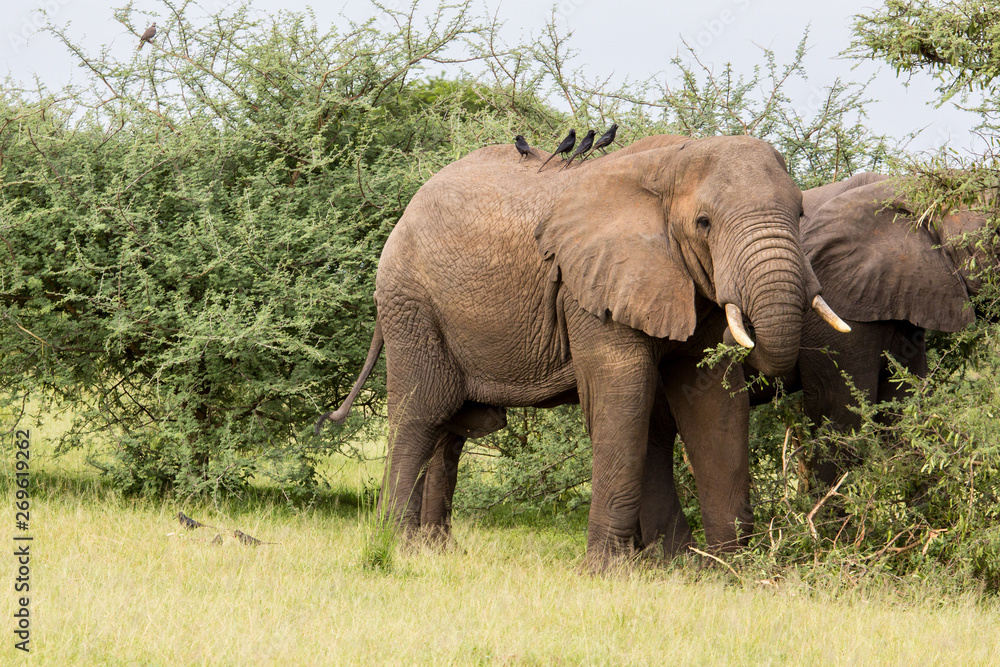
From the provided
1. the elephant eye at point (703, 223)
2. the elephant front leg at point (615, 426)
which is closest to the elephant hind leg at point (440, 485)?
the elephant front leg at point (615, 426)

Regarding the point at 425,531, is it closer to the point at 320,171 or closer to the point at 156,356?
the point at 156,356

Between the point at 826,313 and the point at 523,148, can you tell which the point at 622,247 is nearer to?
the point at 826,313

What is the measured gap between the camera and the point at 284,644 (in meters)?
4.92

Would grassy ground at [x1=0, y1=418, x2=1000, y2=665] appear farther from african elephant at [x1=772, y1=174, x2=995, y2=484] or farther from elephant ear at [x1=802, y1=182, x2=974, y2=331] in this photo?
elephant ear at [x1=802, y1=182, x2=974, y2=331]

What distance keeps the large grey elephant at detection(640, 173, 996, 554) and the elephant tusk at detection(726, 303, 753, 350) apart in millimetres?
1901

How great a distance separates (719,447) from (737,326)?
1.24 m

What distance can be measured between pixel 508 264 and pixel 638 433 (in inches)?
57.2

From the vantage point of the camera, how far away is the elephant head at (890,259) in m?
7.59

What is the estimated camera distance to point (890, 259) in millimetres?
7723

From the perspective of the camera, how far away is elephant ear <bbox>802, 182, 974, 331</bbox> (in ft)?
24.9

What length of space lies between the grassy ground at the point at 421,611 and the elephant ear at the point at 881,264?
2096 mm

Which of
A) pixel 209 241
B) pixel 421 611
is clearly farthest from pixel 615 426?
pixel 209 241

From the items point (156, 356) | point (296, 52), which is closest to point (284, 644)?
point (156, 356)

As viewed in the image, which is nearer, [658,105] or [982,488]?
[982,488]
